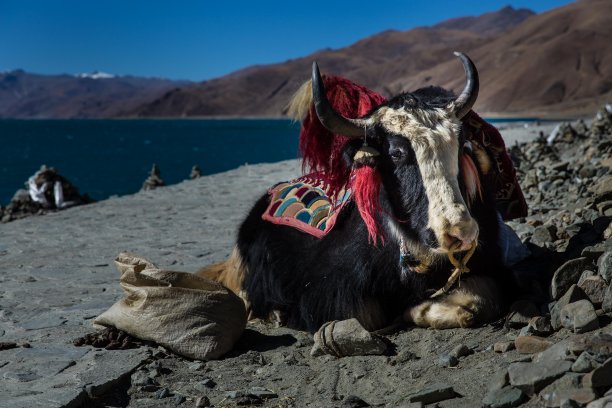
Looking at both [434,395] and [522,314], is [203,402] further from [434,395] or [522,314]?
[522,314]

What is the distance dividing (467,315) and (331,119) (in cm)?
118

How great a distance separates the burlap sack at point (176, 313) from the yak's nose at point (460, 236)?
1.35m

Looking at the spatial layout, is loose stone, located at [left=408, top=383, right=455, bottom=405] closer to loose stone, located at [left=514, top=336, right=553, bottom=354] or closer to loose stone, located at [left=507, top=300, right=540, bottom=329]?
loose stone, located at [left=514, top=336, right=553, bottom=354]

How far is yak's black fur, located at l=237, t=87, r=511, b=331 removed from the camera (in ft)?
12.1

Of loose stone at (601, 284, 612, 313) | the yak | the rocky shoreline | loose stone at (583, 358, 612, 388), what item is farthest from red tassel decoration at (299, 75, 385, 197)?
loose stone at (583, 358, 612, 388)

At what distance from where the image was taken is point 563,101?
12069cm

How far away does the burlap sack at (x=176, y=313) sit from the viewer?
4.06 meters

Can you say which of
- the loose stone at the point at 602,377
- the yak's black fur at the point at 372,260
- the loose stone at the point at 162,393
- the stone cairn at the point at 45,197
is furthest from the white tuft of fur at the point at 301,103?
the stone cairn at the point at 45,197

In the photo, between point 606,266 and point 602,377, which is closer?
point 602,377

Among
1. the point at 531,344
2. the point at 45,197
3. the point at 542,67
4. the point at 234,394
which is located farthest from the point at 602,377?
the point at 542,67

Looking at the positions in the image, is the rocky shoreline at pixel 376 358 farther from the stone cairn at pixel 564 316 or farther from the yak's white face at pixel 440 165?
the yak's white face at pixel 440 165

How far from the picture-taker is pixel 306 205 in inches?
180

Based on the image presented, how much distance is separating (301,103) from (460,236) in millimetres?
1464

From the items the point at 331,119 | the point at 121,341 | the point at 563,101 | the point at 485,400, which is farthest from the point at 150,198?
the point at 563,101
